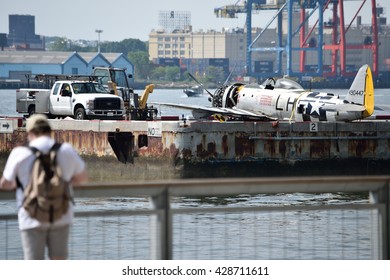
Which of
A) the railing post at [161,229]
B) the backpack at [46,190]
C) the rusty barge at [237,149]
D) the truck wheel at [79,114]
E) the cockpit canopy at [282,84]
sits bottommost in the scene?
the rusty barge at [237,149]

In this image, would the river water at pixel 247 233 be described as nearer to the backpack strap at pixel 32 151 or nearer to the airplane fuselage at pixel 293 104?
the backpack strap at pixel 32 151

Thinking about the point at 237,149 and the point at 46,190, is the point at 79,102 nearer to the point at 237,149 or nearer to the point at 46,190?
the point at 237,149

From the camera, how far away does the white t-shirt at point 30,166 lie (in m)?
9.64

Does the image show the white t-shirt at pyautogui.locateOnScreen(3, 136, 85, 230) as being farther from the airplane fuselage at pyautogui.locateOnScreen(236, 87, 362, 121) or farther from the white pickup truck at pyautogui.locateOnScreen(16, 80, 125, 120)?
the white pickup truck at pyautogui.locateOnScreen(16, 80, 125, 120)

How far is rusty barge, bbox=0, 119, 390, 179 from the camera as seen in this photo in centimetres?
3606

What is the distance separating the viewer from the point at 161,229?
10484 mm

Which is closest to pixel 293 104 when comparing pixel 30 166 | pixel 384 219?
pixel 384 219

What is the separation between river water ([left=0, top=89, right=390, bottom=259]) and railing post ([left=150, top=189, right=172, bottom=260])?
383 mm

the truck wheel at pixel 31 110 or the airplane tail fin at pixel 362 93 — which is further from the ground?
the airplane tail fin at pixel 362 93

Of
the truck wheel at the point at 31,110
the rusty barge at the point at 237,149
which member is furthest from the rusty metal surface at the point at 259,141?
the truck wheel at the point at 31,110

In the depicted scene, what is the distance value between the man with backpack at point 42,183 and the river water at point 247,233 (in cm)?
73

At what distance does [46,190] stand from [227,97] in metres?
34.0
